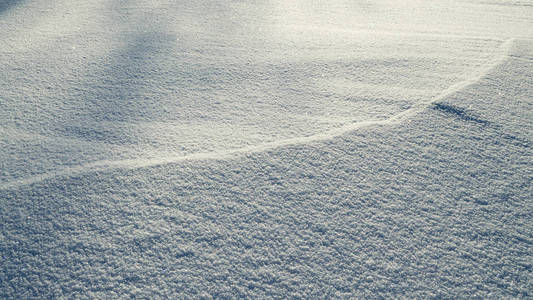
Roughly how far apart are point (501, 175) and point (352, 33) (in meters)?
1.21

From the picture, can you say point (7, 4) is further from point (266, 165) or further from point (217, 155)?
point (266, 165)

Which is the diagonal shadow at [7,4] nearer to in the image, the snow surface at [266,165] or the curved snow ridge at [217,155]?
the snow surface at [266,165]

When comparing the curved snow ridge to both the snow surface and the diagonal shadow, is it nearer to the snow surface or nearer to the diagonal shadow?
the snow surface

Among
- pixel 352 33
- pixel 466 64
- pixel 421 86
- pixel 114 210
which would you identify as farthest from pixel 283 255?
pixel 352 33

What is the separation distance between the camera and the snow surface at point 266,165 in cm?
89

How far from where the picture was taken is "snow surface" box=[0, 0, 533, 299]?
0.89 m

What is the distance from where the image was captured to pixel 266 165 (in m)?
1.17

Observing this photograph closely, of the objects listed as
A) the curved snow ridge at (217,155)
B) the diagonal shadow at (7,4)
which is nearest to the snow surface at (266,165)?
the curved snow ridge at (217,155)

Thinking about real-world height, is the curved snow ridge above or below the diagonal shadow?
below

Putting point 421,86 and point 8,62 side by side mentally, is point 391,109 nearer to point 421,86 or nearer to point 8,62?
point 421,86

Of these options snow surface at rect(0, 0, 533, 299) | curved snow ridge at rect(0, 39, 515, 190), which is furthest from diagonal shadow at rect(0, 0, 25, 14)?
curved snow ridge at rect(0, 39, 515, 190)

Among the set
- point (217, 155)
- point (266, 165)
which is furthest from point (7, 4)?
point (266, 165)

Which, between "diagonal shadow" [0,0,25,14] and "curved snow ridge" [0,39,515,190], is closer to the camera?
"curved snow ridge" [0,39,515,190]

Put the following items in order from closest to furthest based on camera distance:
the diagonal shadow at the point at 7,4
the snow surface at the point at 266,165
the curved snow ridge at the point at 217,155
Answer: the snow surface at the point at 266,165, the curved snow ridge at the point at 217,155, the diagonal shadow at the point at 7,4
